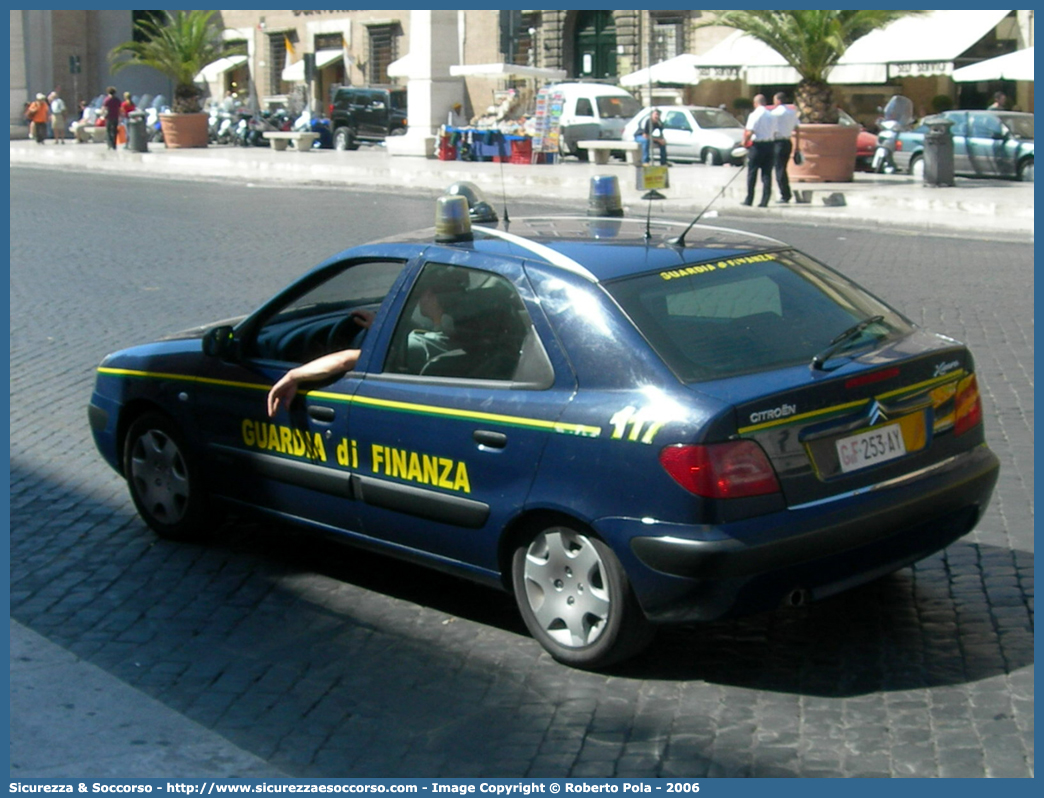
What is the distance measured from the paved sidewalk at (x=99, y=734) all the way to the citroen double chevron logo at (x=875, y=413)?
208cm

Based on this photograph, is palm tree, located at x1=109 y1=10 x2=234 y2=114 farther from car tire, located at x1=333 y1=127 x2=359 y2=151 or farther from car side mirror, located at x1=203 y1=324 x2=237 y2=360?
car side mirror, located at x1=203 y1=324 x2=237 y2=360

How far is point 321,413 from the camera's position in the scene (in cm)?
520

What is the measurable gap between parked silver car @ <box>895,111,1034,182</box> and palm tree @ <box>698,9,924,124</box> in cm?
315

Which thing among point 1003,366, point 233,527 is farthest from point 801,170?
point 233,527

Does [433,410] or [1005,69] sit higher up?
[1005,69]

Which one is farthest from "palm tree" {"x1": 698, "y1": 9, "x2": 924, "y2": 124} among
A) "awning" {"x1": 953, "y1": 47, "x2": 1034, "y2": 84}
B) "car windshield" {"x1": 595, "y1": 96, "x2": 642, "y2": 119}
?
"awning" {"x1": 953, "y1": 47, "x2": 1034, "y2": 84}

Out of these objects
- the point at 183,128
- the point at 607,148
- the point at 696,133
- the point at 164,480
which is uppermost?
the point at 183,128

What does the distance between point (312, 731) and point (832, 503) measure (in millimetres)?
1693

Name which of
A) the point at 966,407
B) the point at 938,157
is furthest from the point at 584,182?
the point at 966,407

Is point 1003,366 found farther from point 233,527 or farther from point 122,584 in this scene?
point 122,584

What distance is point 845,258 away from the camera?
15.1 m

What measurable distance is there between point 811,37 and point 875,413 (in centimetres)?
2035

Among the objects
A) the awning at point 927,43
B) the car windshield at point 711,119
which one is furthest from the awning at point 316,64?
the car windshield at point 711,119

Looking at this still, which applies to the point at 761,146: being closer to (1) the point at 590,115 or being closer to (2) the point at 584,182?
(2) the point at 584,182
